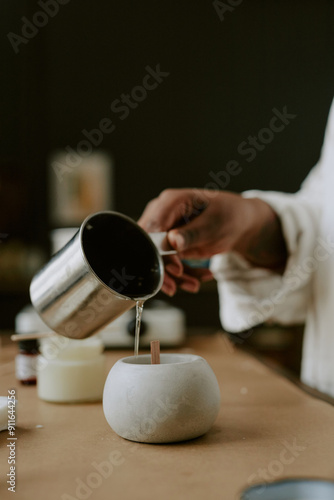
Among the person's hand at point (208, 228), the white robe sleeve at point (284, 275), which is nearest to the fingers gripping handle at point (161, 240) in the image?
the person's hand at point (208, 228)

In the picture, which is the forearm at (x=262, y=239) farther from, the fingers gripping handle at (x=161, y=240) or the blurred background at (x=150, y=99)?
the blurred background at (x=150, y=99)

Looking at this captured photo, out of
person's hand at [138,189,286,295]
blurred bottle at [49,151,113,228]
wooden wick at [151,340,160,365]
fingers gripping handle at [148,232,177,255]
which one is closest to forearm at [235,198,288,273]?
person's hand at [138,189,286,295]

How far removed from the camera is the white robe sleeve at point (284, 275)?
4.79 ft

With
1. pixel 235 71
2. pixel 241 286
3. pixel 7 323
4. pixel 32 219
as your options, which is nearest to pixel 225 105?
pixel 235 71

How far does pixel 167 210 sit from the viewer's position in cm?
118

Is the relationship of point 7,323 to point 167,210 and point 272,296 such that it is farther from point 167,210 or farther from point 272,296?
point 167,210

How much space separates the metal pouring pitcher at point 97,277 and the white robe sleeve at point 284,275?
1.85 ft

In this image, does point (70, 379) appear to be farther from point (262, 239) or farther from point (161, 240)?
point (262, 239)

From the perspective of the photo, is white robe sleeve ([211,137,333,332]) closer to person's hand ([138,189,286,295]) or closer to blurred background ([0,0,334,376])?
person's hand ([138,189,286,295])

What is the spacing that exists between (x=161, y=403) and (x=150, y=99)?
3288mm

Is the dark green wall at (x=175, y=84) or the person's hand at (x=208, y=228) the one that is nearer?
the person's hand at (x=208, y=228)

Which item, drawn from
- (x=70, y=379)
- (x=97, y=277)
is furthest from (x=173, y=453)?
(x=70, y=379)

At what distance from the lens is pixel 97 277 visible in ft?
2.79

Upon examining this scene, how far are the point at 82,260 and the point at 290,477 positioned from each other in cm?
44
